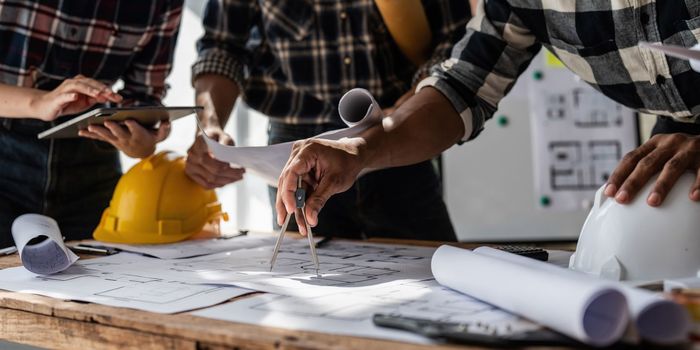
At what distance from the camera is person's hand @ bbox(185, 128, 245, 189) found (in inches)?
64.7

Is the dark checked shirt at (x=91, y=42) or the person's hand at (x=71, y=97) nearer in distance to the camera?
the person's hand at (x=71, y=97)

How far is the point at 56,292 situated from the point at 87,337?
0.18m

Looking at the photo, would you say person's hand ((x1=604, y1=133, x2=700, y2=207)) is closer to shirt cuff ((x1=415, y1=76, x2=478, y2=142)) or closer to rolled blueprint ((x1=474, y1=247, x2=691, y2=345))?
rolled blueprint ((x1=474, y1=247, x2=691, y2=345))

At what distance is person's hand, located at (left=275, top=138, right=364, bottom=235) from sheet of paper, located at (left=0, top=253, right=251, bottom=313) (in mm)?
188

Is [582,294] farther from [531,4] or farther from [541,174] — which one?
[541,174]

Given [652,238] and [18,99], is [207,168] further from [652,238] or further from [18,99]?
[652,238]

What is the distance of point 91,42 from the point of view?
1.81 meters

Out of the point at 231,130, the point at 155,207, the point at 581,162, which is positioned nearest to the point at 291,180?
the point at 155,207

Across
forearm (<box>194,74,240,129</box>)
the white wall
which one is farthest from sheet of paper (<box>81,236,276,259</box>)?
the white wall

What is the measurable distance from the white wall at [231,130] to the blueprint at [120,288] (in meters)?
2.25

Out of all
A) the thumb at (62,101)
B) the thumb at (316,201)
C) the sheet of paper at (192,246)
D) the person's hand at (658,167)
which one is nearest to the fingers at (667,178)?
the person's hand at (658,167)

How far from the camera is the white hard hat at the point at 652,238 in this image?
0.91 meters

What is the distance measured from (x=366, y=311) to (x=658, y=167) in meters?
0.44

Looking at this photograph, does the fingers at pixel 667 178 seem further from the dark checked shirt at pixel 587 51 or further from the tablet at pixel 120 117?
the tablet at pixel 120 117
